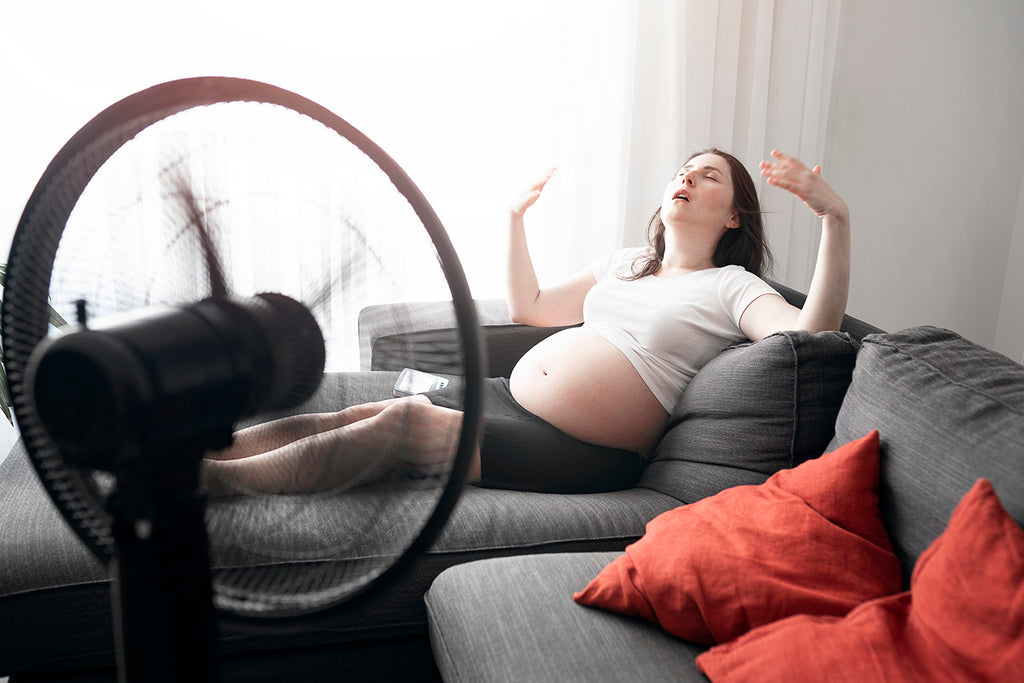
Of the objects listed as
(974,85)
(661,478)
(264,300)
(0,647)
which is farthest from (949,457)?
(974,85)

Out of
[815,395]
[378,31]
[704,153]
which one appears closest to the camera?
[815,395]

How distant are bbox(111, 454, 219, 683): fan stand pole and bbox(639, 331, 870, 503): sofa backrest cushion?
0.98 m

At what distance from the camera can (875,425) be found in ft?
3.47

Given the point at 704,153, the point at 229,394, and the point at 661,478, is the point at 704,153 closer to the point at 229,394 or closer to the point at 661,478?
the point at 661,478

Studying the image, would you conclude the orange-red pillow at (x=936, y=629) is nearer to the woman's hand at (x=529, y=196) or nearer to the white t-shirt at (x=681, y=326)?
the white t-shirt at (x=681, y=326)

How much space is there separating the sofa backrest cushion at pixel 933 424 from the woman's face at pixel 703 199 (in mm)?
655

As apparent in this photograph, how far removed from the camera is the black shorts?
1413mm

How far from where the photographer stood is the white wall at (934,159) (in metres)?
2.78

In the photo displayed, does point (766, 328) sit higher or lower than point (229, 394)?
lower

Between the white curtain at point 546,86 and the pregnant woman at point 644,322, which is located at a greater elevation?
the white curtain at point 546,86

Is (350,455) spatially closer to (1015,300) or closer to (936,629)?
(936,629)

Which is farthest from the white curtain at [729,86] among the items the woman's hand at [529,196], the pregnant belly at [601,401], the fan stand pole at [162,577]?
the fan stand pole at [162,577]

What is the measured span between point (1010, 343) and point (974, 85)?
102cm

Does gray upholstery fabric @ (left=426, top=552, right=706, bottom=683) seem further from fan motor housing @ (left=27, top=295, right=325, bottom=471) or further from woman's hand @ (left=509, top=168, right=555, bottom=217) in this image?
Answer: woman's hand @ (left=509, top=168, right=555, bottom=217)
